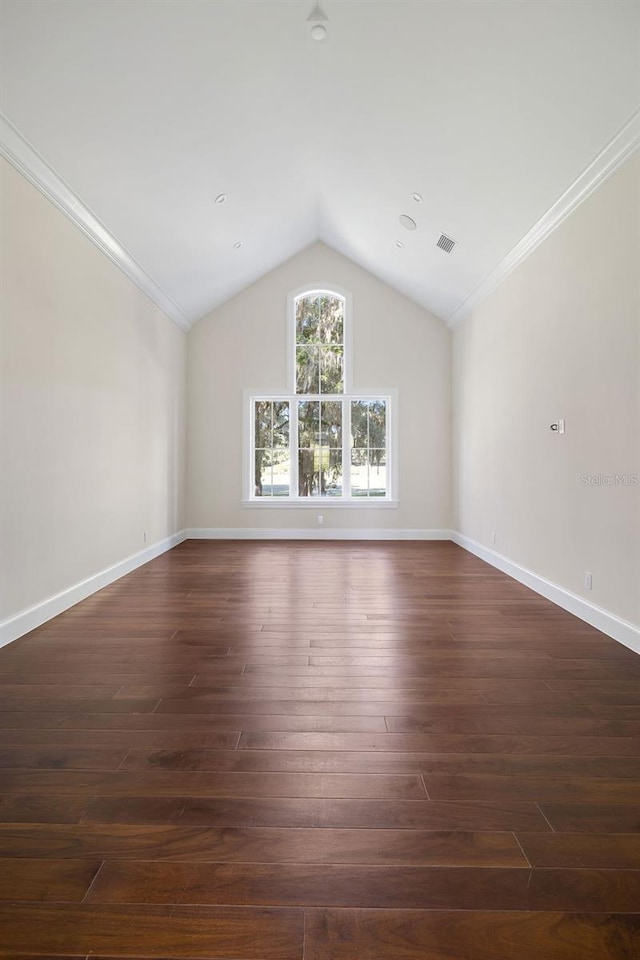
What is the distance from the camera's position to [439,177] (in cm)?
422

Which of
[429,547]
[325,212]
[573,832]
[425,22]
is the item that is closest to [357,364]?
[325,212]

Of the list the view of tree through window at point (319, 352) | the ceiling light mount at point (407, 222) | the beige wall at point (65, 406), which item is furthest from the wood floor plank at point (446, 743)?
the view of tree through window at point (319, 352)

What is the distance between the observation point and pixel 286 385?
7.28 m

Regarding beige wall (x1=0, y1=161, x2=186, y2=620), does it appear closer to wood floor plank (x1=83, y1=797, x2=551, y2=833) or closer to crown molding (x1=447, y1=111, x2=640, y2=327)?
wood floor plank (x1=83, y1=797, x2=551, y2=833)

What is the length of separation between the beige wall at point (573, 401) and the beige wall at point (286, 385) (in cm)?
162

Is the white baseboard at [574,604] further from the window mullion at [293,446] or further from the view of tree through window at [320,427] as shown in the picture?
the window mullion at [293,446]

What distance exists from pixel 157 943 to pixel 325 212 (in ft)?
21.0

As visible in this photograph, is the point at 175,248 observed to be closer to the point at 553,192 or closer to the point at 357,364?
the point at 357,364

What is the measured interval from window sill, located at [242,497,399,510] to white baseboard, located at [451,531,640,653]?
1.92 meters

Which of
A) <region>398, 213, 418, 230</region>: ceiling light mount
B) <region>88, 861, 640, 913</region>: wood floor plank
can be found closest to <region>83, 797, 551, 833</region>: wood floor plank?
<region>88, 861, 640, 913</region>: wood floor plank

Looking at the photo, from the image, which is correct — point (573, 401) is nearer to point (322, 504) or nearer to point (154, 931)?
point (154, 931)

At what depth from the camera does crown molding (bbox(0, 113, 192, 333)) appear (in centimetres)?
296

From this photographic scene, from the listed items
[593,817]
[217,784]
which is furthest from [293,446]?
[593,817]

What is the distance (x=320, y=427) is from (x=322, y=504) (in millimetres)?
1082
